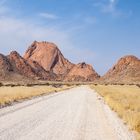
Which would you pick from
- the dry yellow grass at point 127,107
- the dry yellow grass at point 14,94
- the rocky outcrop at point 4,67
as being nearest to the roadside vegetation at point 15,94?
the dry yellow grass at point 14,94

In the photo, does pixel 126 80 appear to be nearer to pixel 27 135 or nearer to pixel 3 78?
pixel 3 78

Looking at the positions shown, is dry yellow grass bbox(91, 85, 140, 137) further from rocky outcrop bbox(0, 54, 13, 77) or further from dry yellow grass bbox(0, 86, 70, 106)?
rocky outcrop bbox(0, 54, 13, 77)

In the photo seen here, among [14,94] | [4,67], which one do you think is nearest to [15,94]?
[14,94]

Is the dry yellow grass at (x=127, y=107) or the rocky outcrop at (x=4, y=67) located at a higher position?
the rocky outcrop at (x=4, y=67)

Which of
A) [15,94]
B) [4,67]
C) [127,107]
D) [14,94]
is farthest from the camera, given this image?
[4,67]

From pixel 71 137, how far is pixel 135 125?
3607 mm

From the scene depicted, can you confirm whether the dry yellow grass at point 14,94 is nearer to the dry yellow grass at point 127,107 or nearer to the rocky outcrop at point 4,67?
the dry yellow grass at point 127,107

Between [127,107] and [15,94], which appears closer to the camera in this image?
[127,107]

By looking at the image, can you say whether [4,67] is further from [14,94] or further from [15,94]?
[14,94]

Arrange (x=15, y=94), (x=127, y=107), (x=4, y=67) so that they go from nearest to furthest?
(x=127, y=107) → (x=15, y=94) → (x=4, y=67)

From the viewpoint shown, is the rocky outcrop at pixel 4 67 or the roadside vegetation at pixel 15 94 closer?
the roadside vegetation at pixel 15 94

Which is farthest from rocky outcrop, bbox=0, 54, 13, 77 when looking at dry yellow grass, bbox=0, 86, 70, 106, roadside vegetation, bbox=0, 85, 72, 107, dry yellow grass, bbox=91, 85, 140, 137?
dry yellow grass, bbox=91, 85, 140, 137

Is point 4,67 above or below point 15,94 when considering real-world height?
above

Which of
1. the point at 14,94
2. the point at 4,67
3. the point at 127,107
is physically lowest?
the point at 14,94
